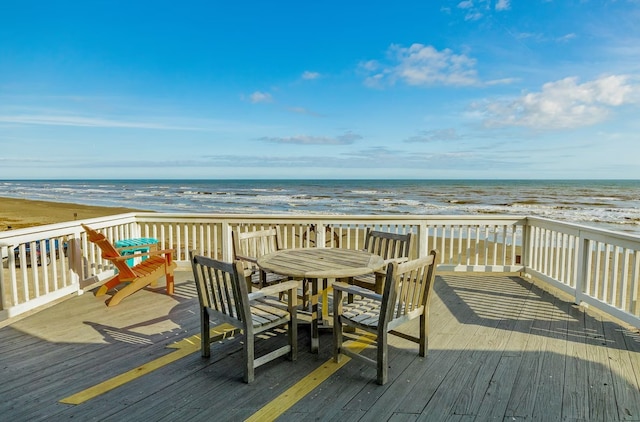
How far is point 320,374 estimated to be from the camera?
2.35 metres

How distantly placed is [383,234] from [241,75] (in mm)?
9162

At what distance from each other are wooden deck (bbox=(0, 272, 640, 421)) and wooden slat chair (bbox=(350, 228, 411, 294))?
581 millimetres

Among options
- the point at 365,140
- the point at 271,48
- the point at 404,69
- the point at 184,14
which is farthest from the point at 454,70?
the point at 365,140

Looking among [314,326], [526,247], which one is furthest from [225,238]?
[526,247]

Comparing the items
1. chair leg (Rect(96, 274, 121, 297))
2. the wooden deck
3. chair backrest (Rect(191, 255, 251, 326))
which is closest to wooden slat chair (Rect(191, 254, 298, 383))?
chair backrest (Rect(191, 255, 251, 326))

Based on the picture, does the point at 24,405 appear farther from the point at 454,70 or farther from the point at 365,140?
the point at 365,140

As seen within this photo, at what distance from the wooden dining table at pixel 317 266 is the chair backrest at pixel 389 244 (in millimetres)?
337

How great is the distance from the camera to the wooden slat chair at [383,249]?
3.21 metres

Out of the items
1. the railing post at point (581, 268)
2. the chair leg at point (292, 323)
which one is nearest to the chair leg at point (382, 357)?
the chair leg at point (292, 323)

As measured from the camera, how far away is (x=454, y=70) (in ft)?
38.3

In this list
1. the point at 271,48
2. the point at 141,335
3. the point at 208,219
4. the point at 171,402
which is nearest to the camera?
the point at 171,402

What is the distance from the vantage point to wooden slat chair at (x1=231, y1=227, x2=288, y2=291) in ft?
11.0

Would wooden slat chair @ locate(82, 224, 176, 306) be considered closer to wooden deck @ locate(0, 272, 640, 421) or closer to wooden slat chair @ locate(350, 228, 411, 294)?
wooden deck @ locate(0, 272, 640, 421)

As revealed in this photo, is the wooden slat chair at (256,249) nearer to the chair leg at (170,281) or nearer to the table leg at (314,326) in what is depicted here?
the table leg at (314,326)
